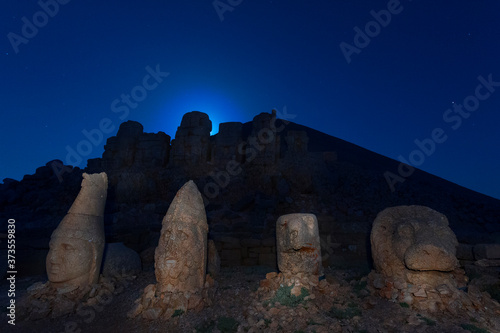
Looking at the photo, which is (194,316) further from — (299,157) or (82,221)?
(299,157)

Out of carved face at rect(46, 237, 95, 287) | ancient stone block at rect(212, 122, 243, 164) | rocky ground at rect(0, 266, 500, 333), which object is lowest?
rocky ground at rect(0, 266, 500, 333)

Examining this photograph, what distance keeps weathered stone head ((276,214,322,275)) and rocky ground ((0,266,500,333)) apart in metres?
0.51

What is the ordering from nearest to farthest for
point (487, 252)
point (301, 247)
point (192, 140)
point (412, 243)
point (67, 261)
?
point (412, 243)
point (487, 252)
point (67, 261)
point (301, 247)
point (192, 140)

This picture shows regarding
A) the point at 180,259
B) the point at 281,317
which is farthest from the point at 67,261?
the point at 281,317

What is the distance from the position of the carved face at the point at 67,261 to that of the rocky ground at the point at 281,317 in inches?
30.6

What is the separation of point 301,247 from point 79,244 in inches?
194

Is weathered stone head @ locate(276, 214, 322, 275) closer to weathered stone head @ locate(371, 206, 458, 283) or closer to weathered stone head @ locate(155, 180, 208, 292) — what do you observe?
weathered stone head @ locate(371, 206, 458, 283)

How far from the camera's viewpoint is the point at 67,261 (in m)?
5.84

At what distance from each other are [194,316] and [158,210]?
11816mm

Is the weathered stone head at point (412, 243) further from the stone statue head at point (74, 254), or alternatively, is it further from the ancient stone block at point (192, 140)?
the ancient stone block at point (192, 140)

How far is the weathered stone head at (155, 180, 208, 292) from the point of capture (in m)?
5.46

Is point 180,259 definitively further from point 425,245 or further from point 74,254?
point 425,245

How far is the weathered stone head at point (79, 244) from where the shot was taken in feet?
19.2

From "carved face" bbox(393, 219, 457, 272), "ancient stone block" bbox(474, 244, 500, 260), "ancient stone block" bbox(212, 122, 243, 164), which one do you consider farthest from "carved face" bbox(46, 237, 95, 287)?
"ancient stone block" bbox(212, 122, 243, 164)
